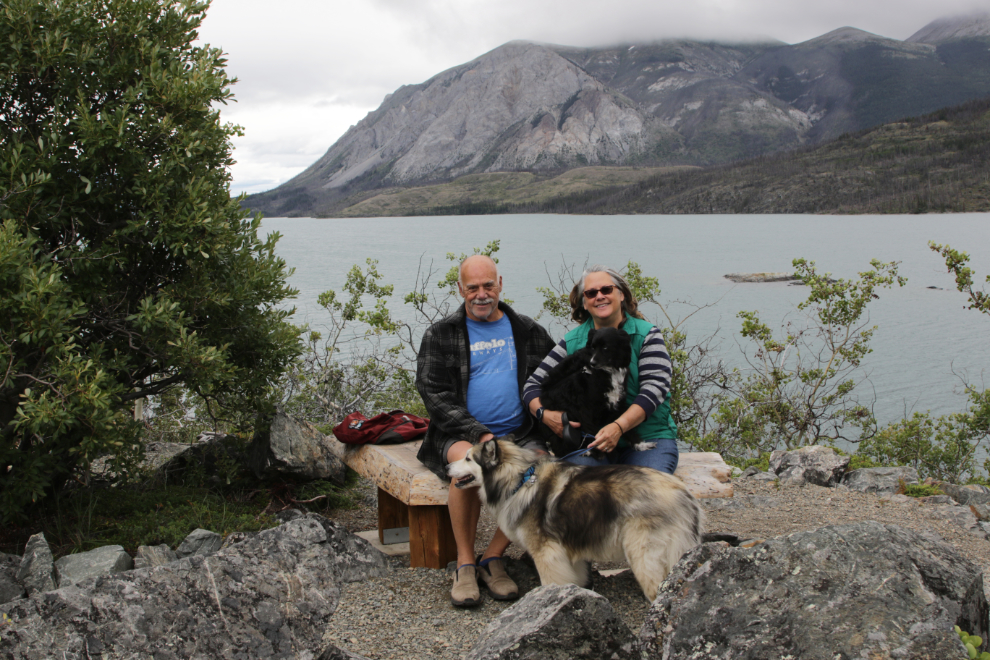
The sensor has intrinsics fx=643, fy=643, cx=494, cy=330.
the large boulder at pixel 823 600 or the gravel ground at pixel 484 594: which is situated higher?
the large boulder at pixel 823 600

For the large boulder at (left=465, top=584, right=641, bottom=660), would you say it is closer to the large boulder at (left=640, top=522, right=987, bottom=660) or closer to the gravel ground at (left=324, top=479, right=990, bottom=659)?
the large boulder at (left=640, top=522, right=987, bottom=660)

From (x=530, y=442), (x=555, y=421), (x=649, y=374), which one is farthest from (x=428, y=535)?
(x=649, y=374)

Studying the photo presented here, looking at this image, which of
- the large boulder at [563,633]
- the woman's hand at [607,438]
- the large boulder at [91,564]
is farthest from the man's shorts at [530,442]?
the large boulder at [91,564]

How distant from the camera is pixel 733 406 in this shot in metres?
10.4

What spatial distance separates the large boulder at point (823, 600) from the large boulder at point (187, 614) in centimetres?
197

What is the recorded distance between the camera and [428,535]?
4.24 metres

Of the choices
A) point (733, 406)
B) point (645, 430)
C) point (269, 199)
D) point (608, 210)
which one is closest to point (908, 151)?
point (608, 210)

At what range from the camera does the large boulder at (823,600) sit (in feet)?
6.93

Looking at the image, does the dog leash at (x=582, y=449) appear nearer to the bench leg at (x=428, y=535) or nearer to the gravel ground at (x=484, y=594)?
the gravel ground at (x=484, y=594)

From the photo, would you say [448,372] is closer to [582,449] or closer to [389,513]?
[582,449]

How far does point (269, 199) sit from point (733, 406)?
197 m

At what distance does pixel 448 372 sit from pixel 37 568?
2.61 m

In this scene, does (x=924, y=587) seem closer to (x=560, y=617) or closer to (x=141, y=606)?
(x=560, y=617)

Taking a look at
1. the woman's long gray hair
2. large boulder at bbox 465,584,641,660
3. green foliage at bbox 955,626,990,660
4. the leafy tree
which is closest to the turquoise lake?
the woman's long gray hair
